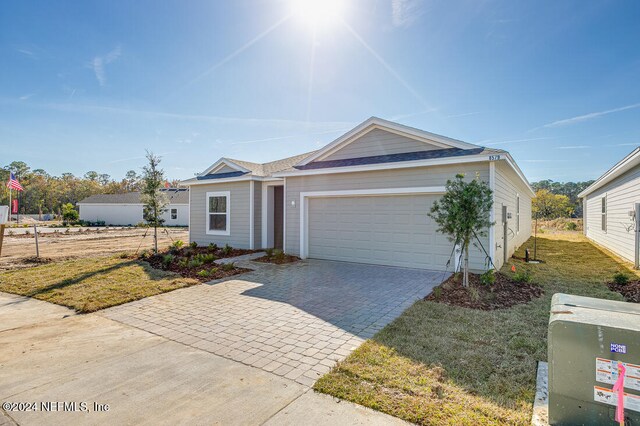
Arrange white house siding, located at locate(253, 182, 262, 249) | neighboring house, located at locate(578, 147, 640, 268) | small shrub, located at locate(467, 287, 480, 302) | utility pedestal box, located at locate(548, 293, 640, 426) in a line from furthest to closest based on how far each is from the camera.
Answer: white house siding, located at locate(253, 182, 262, 249) → neighboring house, located at locate(578, 147, 640, 268) → small shrub, located at locate(467, 287, 480, 302) → utility pedestal box, located at locate(548, 293, 640, 426)

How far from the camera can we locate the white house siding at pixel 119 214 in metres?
34.0

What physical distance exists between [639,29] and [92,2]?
1572cm

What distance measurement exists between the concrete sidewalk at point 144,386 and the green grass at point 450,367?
33 centimetres

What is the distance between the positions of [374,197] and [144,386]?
7.71 metres

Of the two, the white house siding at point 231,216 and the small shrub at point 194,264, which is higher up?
the white house siding at point 231,216

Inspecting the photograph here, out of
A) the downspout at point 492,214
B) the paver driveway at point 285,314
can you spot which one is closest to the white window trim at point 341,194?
the downspout at point 492,214

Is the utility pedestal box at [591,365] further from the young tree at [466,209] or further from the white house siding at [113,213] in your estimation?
the white house siding at [113,213]

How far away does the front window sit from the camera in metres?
13.3

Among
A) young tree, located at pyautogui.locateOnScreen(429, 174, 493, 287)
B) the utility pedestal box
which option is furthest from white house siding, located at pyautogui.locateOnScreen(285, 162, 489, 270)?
the utility pedestal box

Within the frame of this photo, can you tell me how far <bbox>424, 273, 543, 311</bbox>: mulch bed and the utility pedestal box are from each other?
3.23m

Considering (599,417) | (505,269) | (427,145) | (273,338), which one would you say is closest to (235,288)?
(273,338)

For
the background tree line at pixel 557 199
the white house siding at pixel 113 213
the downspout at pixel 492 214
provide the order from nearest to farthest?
the downspout at pixel 492 214 → the background tree line at pixel 557 199 → the white house siding at pixel 113 213

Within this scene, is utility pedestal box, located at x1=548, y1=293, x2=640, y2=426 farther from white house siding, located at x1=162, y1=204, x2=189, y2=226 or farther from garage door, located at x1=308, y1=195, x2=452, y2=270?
white house siding, located at x1=162, y1=204, x2=189, y2=226

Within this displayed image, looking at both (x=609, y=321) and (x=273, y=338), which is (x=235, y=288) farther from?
(x=609, y=321)
